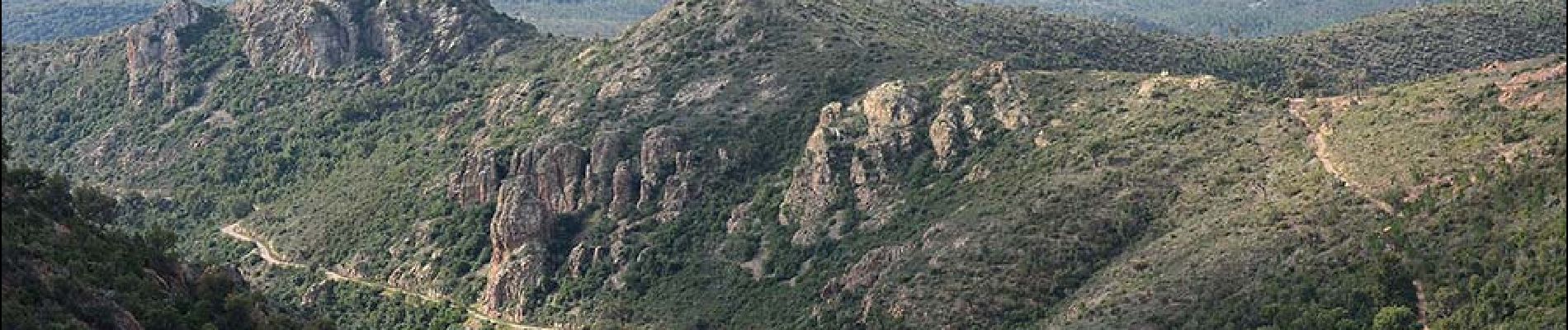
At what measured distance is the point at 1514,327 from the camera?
372 ft

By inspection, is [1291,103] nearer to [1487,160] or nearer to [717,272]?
[1487,160]

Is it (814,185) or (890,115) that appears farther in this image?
(890,115)

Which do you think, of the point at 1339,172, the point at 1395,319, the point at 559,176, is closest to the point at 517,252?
the point at 559,176

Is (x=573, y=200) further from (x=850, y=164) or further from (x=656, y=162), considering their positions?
(x=850, y=164)

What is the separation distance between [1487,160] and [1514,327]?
924 inches

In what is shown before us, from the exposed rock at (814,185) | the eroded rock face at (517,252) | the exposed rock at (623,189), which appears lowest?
the eroded rock face at (517,252)

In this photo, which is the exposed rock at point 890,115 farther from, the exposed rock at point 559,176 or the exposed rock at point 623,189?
the exposed rock at point 559,176

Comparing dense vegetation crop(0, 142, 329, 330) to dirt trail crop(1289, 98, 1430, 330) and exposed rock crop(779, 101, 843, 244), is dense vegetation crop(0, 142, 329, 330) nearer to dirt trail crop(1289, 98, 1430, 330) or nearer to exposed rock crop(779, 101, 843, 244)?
exposed rock crop(779, 101, 843, 244)

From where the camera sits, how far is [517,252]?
620 feet

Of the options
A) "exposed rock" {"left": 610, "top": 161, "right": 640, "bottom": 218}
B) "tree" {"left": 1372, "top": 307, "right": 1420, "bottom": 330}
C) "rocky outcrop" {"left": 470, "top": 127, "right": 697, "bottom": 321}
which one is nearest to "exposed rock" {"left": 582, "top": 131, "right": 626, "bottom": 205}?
"rocky outcrop" {"left": 470, "top": 127, "right": 697, "bottom": 321}

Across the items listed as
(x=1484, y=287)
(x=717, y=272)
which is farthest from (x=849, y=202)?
(x=1484, y=287)

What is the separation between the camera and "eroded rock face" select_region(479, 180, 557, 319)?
18550 cm

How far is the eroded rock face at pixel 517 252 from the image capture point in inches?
7303

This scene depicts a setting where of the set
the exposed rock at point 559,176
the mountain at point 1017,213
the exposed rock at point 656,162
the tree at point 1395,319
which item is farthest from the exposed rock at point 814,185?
the tree at point 1395,319
